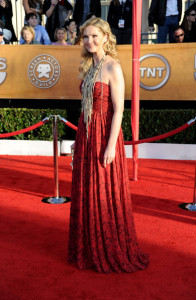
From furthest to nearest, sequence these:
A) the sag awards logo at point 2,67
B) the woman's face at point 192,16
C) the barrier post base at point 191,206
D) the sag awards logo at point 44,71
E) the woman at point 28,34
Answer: the woman's face at point 192,16 < the woman at point 28,34 < the sag awards logo at point 2,67 < the sag awards logo at point 44,71 < the barrier post base at point 191,206

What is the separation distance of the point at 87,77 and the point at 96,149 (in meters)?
0.55

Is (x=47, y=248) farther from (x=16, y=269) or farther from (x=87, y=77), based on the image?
(x=87, y=77)

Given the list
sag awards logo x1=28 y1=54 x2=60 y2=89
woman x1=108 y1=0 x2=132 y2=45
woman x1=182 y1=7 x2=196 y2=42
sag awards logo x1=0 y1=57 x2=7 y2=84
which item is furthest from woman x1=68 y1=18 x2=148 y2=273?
woman x1=108 y1=0 x2=132 y2=45

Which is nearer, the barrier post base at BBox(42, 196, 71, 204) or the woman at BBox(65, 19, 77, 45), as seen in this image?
the barrier post base at BBox(42, 196, 71, 204)

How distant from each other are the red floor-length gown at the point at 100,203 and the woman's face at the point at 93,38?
0.26 metres

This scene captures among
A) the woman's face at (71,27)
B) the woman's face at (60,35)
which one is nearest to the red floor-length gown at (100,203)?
the woman's face at (60,35)

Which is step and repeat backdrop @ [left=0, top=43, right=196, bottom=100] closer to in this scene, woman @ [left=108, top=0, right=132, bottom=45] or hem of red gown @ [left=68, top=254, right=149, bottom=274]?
woman @ [left=108, top=0, right=132, bottom=45]

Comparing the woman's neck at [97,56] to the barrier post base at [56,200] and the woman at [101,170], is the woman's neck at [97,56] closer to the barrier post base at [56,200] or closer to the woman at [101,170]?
the woman at [101,170]

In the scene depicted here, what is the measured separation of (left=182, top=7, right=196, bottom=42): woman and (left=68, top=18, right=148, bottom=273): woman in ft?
18.8

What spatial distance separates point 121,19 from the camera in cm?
820

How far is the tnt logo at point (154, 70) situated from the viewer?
7008 mm

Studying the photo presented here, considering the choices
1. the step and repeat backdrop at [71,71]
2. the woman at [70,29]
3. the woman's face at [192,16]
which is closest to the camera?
the step and repeat backdrop at [71,71]

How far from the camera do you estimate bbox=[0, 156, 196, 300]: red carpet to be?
2.56 meters

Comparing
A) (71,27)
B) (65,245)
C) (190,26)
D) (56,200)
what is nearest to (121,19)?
(71,27)
